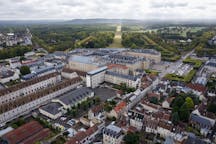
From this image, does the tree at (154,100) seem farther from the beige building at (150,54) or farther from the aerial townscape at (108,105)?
the beige building at (150,54)

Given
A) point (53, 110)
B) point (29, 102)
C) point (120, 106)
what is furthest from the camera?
point (29, 102)

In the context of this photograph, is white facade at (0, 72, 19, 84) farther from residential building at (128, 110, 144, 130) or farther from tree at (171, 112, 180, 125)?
tree at (171, 112, 180, 125)

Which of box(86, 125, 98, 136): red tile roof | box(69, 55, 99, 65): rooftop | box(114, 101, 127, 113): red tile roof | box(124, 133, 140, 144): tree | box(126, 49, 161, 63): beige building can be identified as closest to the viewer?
box(124, 133, 140, 144): tree

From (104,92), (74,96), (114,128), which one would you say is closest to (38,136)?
(114,128)

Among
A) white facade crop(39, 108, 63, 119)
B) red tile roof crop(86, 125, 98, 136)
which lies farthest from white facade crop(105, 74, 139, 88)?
red tile roof crop(86, 125, 98, 136)

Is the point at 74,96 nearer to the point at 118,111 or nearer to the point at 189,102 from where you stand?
the point at 118,111

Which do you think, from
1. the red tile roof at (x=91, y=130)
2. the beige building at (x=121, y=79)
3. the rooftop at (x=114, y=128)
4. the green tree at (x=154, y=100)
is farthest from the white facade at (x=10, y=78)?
the green tree at (x=154, y=100)

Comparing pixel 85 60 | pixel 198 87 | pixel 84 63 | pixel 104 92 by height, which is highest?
pixel 85 60

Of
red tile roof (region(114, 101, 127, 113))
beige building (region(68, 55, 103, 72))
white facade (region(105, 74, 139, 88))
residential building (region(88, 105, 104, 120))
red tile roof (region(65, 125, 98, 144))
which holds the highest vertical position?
beige building (region(68, 55, 103, 72))

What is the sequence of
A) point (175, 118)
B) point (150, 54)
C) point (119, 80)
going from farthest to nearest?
point (150, 54)
point (119, 80)
point (175, 118)

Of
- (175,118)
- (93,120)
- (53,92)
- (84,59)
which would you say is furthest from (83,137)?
(84,59)

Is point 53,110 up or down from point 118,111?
down

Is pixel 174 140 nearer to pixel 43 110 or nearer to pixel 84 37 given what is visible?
pixel 43 110
